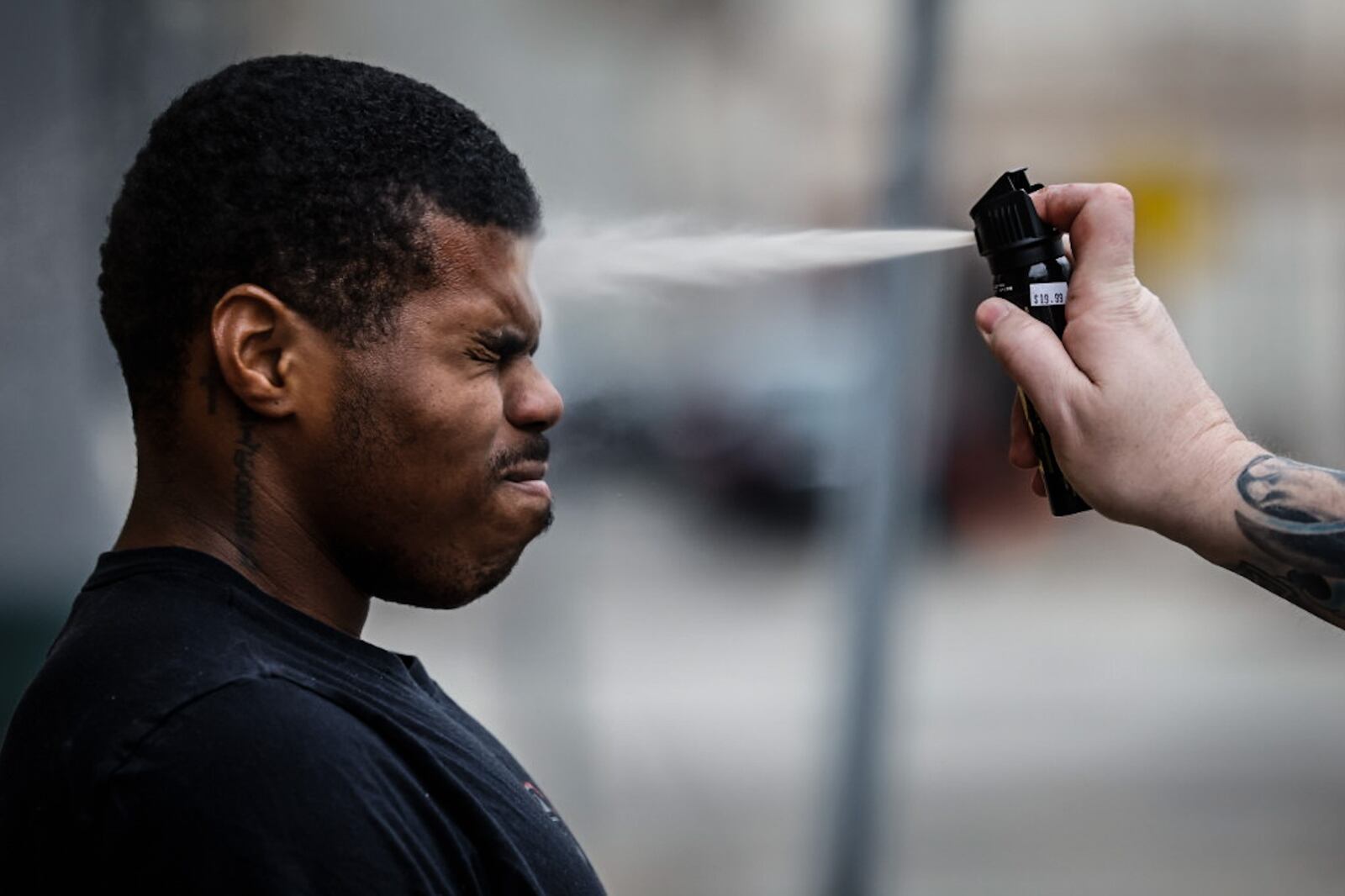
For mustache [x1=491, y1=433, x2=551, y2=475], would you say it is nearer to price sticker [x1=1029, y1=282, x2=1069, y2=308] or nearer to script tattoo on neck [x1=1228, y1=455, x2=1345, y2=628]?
price sticker [x1=1029, y1=282, x2=1069, y2=308]

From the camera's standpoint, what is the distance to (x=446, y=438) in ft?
5.20

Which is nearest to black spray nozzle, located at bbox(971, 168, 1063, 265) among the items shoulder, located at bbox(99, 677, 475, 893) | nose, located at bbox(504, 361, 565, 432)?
nose, located at bbox(504, 361, 565, 432)

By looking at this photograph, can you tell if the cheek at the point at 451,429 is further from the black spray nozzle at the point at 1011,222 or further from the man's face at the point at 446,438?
the black spray nozzle at the point at 1011,222

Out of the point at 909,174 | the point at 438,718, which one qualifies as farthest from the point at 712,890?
the point at 438,718

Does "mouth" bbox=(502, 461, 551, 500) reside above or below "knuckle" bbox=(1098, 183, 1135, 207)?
below

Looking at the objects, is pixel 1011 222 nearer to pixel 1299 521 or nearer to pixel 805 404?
pixel 1299 521

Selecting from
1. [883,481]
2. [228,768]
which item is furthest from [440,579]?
[883,481]

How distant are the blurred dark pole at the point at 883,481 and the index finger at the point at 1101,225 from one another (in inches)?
109

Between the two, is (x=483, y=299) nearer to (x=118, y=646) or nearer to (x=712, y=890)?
(x=118, y=646)

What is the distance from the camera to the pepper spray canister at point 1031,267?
1.68m

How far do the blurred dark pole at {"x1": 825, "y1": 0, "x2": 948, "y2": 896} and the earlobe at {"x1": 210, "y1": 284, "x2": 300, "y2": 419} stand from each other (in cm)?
311

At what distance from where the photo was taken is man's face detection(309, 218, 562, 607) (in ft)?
5.09

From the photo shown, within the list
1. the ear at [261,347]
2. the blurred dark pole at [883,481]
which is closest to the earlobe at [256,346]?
the ear at [261,347]

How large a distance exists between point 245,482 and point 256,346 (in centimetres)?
14
